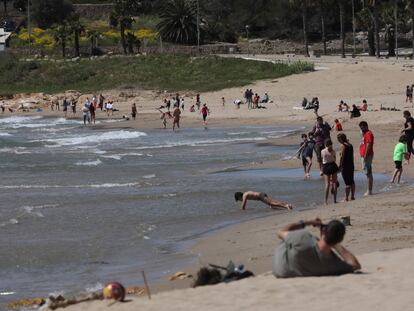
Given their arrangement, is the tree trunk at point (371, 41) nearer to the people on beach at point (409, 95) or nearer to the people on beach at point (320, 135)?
the people on beach at point (409, 95)

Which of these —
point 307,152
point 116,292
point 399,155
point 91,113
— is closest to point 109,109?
point 91,113

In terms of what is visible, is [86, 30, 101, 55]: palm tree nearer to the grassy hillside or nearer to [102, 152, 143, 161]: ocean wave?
the grassy hillside

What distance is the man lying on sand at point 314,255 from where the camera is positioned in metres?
10.6

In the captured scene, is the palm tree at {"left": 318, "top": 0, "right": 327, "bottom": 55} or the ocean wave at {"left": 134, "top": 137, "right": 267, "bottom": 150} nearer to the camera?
the ocean wave at {"left": 134, "top": 137, "right": 267, "bottom": 150}

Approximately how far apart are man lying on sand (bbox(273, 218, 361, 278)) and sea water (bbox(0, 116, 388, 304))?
3295 mm

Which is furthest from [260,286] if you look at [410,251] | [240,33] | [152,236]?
[240,33]

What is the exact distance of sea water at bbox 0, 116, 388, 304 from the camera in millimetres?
15359

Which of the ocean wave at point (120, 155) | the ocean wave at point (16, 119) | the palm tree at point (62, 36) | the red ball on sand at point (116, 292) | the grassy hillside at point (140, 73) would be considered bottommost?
the ocean wave at point (120, 155)

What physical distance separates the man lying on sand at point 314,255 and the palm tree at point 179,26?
260ft

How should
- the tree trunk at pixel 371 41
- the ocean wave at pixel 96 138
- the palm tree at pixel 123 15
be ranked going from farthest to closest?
the palm tree at pixel 123 15
the tree trunk at pixel 371 41
the ocean wave at pixel 96 138

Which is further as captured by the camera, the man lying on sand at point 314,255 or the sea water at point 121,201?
the sea water at point 121,201

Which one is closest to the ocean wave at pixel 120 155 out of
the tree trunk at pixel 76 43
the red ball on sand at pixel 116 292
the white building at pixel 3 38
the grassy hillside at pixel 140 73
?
the red ball on sand at pixel 116 292

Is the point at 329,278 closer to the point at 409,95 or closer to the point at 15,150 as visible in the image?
the point at 15,150

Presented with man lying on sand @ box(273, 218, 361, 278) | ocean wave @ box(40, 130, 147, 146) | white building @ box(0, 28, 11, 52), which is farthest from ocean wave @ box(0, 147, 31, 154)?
white building @ box(0, 28, 11, 52)
